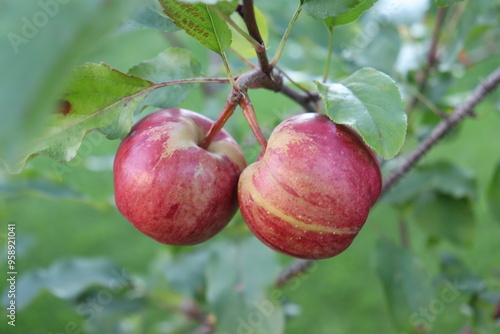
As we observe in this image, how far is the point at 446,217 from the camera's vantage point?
1.32 metres

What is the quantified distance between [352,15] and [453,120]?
40cm

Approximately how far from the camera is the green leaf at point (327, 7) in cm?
60

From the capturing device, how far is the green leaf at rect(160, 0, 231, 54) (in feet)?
1.91

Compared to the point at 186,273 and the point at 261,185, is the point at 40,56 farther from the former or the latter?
the point at 186,273

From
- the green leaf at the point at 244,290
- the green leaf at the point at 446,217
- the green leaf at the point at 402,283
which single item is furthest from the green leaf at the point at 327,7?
the green leaf at the point at 446,217

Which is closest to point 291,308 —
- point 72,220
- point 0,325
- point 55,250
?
point 0,325

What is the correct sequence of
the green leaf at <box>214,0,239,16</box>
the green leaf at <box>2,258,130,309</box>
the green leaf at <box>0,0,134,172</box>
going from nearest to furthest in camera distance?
the green leaf at <box>0,0,134,172</box> → the green leaf at <box>214,0,239,16</box> → the green leaf at <box>2,258,130,309</box>

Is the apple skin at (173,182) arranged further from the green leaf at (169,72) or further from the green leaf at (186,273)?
the green leaf at (186,273)

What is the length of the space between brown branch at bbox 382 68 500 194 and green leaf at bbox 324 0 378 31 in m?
0.37

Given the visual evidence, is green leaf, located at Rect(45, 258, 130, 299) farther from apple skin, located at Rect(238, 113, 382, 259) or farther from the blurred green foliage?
apple skin, located at Rect(238, 113, 382, 259)

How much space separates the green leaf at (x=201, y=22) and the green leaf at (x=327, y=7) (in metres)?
0.10

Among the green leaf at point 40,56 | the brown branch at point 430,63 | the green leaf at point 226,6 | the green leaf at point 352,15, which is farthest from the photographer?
the brown branch at point 430,63

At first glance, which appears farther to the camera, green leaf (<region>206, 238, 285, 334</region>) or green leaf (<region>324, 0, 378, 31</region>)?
green leaf (<region>206, 238, 285, 334</region>)

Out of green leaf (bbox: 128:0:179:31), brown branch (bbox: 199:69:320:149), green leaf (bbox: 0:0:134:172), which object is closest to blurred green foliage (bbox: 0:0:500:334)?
green leaf (bbox: 128:0:179:31)
